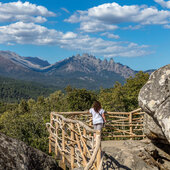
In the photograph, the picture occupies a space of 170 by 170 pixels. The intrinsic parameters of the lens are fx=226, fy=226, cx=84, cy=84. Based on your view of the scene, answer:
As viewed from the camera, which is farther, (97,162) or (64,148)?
(64,148)

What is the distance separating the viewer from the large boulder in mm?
4534

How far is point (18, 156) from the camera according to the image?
5.20 meters

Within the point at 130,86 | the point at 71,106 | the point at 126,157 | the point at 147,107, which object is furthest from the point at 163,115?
the point at 71,106

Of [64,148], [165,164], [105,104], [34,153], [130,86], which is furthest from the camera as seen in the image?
[130,86]

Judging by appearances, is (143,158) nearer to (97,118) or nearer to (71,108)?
(97,118)

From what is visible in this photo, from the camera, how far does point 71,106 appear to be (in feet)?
111

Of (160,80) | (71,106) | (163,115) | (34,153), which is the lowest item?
(71,106)

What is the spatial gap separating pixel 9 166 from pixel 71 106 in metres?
29.2

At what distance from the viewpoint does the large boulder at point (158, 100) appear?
4534mm

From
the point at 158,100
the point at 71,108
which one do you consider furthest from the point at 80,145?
the point at 71,108

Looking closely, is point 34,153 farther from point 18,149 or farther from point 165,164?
point 165,164

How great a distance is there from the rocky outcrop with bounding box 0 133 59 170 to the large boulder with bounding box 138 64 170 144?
3164 mm

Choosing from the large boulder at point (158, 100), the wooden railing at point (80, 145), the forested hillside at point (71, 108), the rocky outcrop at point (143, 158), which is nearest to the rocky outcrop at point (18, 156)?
the wooden railing at point (80, 145)

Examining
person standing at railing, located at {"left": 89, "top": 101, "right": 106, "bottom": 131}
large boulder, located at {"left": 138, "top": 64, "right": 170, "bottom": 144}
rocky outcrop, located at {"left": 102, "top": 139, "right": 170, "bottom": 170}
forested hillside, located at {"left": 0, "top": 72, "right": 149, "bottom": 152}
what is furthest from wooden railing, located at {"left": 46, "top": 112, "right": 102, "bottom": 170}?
forested hillside, located at {"left": 0, "top": 72, "right": 149, "bottom": 152}
